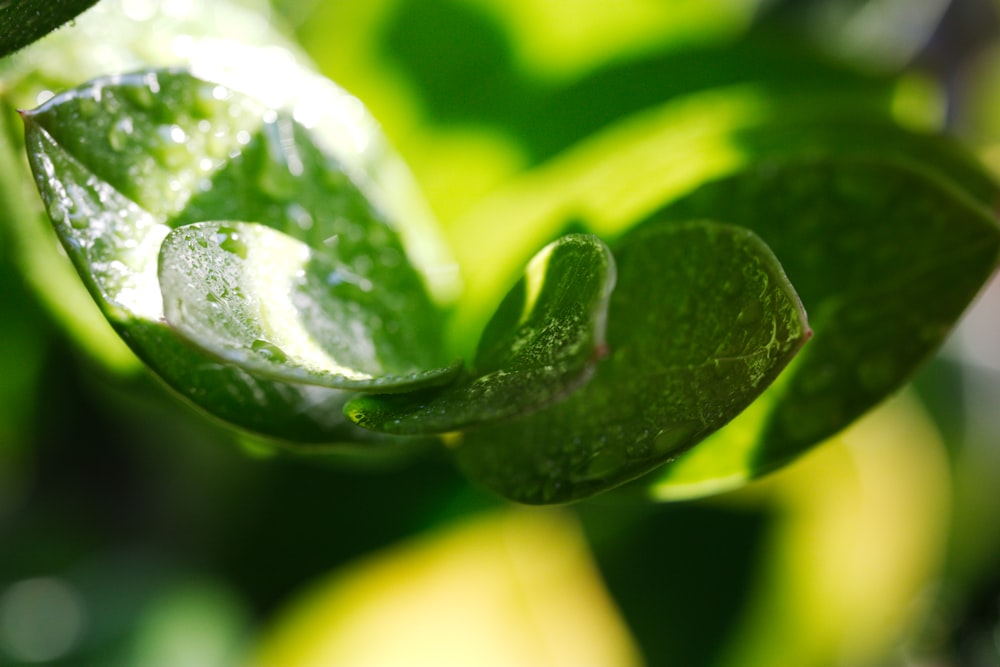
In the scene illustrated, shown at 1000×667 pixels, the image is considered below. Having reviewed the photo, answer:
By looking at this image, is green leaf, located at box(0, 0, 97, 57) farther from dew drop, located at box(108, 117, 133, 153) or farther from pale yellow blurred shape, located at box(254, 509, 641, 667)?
pale yellow blurred shape, located at box(254, 509, 641, 667)

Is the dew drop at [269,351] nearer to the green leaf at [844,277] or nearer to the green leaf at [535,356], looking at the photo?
the green leaf at [535,356]

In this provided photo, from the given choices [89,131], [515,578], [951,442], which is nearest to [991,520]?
[951,442]

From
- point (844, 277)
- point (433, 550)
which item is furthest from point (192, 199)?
point (433, 550)

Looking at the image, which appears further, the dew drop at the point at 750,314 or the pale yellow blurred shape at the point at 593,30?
the pale yellow blurred shape at the point at 593,30

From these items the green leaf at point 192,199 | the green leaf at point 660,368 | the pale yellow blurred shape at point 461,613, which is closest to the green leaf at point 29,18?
the green leaf at point 192,199

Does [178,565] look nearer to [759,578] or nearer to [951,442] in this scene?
[759,578]

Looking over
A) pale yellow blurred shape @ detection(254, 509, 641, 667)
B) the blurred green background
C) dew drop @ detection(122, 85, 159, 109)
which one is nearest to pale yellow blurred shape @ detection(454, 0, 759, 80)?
the blurred green background
